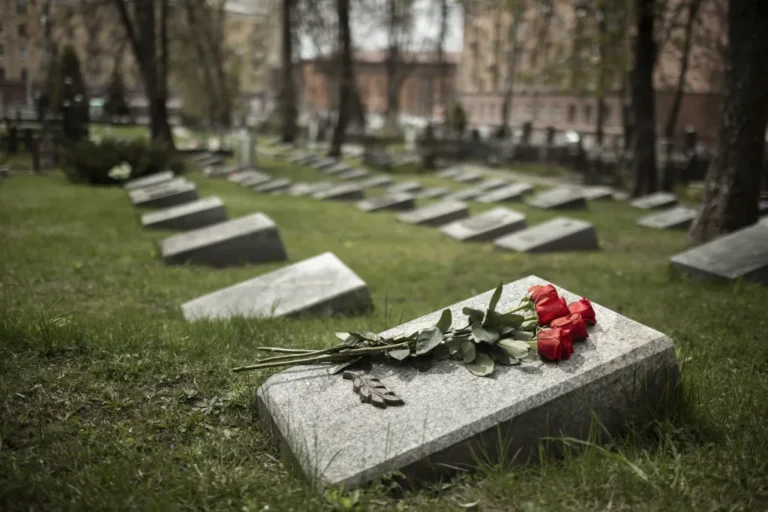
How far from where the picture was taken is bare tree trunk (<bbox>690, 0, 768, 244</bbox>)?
28.6 feet

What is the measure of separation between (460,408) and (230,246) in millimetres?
5474

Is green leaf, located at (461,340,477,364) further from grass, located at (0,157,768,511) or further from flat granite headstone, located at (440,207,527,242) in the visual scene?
flat granite headstone, located at (440,207,527,242)

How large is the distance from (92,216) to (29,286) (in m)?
4.38

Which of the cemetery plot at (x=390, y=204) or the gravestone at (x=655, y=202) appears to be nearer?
the cemetery plot at (x=390, y=204)

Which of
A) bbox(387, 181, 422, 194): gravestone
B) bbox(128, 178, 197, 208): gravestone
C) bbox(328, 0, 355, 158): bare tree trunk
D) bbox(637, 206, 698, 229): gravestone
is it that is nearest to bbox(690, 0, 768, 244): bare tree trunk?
bbox(637, 206, 698, 229): gravestone

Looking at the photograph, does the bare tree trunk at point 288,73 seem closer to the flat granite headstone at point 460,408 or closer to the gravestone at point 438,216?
the gravestone at point 438,216

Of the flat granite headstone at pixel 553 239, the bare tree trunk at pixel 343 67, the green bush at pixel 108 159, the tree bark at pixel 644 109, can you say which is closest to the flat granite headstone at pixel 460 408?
the flat granite headstone at pixel 553 239

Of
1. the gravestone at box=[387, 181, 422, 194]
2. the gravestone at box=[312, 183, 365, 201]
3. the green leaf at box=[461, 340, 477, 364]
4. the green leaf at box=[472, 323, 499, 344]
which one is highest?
the green leaf at box=[472, 323, 499, 344]

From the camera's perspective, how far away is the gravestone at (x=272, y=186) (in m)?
16.3

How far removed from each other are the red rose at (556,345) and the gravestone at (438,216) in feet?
30.4

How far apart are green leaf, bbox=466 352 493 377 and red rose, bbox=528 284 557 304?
14.7 inches

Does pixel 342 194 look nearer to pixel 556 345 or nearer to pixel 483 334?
pixel 483 334

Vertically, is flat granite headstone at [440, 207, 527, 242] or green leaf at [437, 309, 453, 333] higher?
green leaf at [437, 309, 453, 333]

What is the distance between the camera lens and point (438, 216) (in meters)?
12.2
